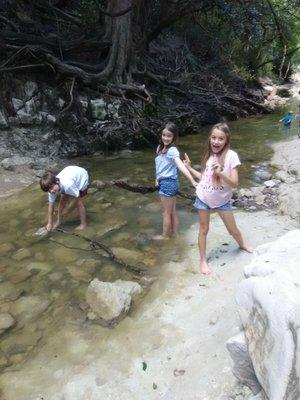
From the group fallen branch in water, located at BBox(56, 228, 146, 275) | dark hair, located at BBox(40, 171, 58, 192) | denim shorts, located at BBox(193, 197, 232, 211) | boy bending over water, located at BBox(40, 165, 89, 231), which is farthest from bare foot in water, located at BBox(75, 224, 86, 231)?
denim shorts, located at BBox(193, 197, 232, 211)

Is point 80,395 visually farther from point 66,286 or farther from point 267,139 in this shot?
point 267,139

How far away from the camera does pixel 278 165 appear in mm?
8055

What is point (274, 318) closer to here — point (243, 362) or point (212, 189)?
point (243, 362)

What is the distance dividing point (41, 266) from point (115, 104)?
18.7 ft

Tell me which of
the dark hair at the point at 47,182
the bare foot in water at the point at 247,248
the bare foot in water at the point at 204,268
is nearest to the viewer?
the bare foot in water at the point at 204,268

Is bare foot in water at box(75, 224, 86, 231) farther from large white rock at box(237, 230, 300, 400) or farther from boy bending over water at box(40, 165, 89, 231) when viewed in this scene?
large white rock at box(237, 230, 300, 400)

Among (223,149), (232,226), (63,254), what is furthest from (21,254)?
(223,149)

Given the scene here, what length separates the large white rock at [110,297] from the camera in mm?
3533

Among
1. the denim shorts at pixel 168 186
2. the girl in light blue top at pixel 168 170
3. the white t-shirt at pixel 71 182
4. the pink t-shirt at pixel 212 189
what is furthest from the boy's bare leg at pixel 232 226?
the white t-shirt at pixel 71 182

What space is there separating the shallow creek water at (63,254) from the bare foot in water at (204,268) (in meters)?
0.45

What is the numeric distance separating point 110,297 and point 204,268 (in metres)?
0.94

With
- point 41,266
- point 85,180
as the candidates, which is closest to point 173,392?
point 41,266

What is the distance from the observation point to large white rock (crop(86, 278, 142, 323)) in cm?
353

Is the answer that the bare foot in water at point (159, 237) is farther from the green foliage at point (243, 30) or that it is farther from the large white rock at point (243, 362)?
the green foliage at point (243, 30)
